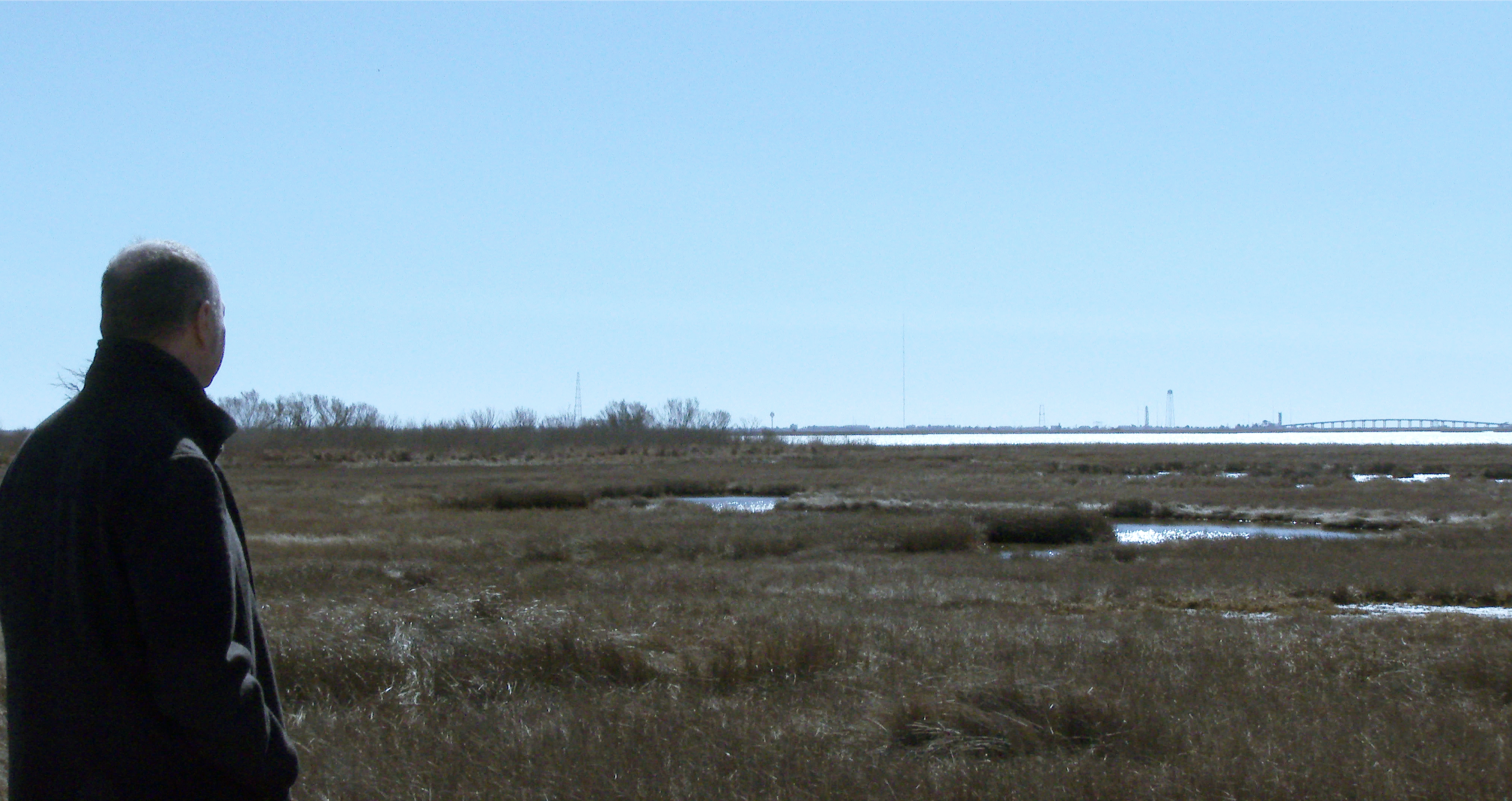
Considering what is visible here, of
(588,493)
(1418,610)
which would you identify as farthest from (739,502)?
(1418,610)

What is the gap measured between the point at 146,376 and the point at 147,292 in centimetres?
20

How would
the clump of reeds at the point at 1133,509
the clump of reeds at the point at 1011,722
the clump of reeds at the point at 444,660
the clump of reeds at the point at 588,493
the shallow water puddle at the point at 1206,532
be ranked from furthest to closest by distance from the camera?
the clump of reeds at the point at 588,493, the clump of reeds at the point at 1133,509, the shallow water puddle at the point at 1206,532, the clump of reeds at the point at 444,660, the clump of reeds at the point at 1011,722

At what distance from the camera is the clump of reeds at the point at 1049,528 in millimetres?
29391

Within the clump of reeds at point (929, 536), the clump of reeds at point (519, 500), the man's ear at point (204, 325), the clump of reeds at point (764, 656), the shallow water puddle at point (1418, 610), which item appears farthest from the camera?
the clump of reeds at point (519, 500)

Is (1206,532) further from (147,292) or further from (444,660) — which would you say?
(147,292)

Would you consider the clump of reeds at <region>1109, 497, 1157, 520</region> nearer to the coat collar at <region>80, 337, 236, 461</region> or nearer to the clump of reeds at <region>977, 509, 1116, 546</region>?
the clump of reeds at <region>977, 509, 1116, 546</region>

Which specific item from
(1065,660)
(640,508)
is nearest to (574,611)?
(1065,660)

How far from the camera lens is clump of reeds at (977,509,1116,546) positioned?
2939 cm

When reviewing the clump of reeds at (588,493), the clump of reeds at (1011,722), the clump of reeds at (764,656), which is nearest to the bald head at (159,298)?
the clump of reeds at (1011,722)

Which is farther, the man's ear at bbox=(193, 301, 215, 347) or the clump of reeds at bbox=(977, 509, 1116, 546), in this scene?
the clump of reeds at bbox=(977, 509, 1116, 546)

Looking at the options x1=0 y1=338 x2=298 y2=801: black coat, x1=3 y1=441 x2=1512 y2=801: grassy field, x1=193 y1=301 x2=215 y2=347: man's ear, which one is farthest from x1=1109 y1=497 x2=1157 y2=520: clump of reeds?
x1=0 y1=338 x2=298 y2=801: black coat

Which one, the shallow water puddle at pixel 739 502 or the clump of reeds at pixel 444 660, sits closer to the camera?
the clump of reeds at pixel 444 660

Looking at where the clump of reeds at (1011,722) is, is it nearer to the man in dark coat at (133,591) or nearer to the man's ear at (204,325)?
the man in dark coat at (133,591)

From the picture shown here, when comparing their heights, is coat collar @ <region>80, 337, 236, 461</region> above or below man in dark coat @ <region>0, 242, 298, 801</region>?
above
